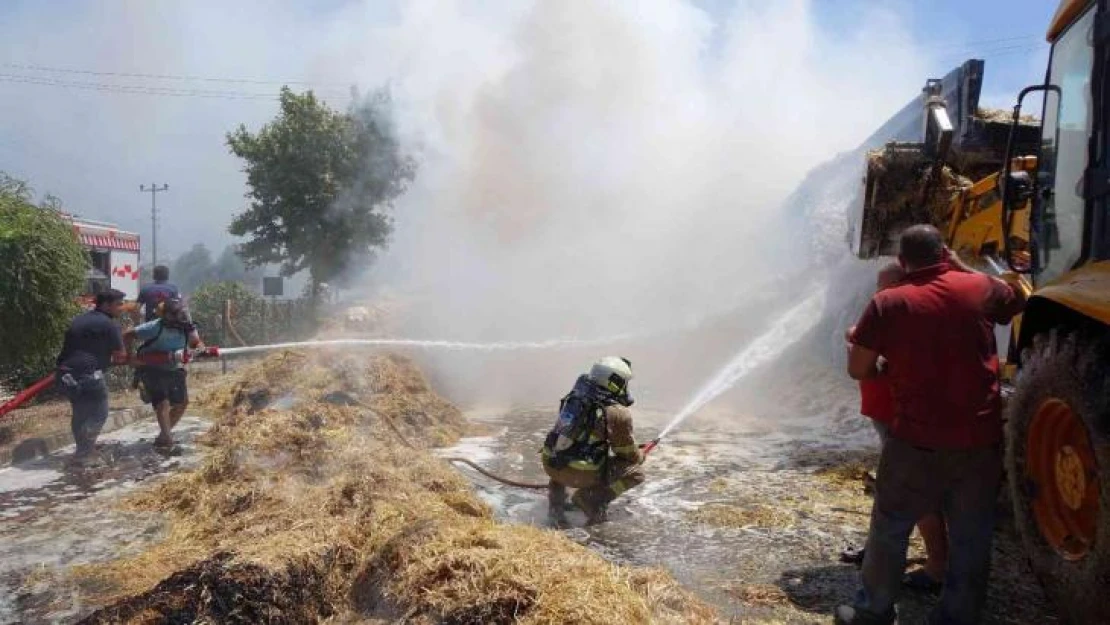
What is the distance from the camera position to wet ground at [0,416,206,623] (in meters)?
4.30

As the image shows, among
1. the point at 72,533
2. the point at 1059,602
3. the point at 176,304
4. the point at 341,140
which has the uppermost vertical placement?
the point at 341,140

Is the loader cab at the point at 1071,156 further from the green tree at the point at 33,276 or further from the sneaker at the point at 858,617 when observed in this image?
the green tree at the point at 33,276

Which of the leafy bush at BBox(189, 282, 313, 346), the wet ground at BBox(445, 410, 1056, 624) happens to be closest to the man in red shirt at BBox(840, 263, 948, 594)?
the wet ground at BBox(445, 410, 1056, 624)

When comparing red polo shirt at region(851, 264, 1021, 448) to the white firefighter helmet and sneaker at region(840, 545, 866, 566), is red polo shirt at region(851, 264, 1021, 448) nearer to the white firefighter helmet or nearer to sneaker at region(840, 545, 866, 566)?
sneaker at region(840, 545, 866, 566)

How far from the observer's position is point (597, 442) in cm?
578

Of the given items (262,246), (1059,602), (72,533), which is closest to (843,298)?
(1059,602)

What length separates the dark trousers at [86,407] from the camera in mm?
7363

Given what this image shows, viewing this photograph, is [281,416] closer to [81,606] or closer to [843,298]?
[81,606]

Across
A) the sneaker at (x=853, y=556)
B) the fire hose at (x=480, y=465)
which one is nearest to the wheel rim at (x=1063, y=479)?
the sneaker at (x=853, y=556)

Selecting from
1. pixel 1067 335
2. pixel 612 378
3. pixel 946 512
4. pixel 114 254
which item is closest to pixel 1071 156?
pixel 1067 335

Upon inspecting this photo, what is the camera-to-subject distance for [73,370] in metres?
7.36

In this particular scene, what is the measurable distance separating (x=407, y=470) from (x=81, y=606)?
2290 mm

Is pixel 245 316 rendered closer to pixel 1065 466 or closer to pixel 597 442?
pixel 597 442

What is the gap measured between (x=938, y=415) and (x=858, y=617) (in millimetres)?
1070
